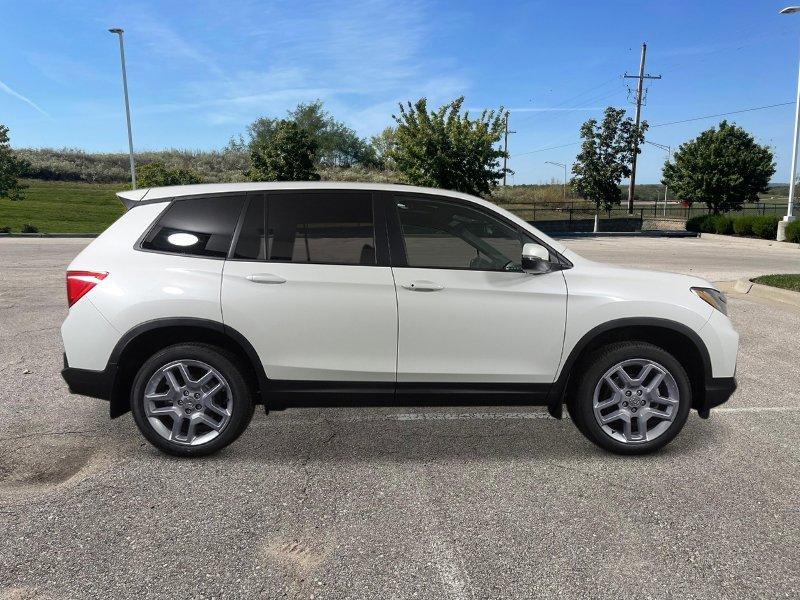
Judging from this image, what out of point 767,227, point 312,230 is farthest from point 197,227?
point 767,227

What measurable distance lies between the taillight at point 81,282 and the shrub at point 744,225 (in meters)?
32.7

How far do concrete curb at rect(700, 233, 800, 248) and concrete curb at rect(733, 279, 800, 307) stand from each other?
55.2 feet

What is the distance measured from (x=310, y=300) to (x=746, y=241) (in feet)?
99.9

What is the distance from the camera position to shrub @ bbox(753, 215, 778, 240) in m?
28.4

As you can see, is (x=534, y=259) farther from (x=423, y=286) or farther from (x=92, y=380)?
(x=92, y=380)

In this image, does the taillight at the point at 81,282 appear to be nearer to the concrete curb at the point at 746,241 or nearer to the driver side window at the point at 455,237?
the driver side window at the point at 455,237

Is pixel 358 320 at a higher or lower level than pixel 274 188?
lower

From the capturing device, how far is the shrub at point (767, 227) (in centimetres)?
2836

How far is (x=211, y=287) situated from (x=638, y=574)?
112 inches

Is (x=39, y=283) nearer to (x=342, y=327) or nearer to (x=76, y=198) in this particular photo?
(x=342, y=327)

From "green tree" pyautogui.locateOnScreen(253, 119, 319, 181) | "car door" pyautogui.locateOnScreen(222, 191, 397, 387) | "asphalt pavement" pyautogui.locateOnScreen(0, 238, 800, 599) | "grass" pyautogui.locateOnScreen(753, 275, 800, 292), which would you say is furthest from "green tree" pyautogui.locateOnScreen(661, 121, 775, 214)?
"car door" pyautogui.locateOnScreen(222, 191, 397, 387)

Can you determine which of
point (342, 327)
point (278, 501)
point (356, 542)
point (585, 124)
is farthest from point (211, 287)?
point (585, 124)

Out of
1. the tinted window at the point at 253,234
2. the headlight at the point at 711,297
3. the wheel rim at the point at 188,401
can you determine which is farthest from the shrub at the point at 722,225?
the wheel rim at the point at 188,401

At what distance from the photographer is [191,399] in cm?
378
